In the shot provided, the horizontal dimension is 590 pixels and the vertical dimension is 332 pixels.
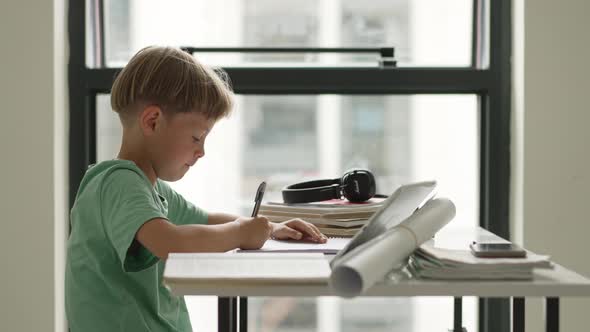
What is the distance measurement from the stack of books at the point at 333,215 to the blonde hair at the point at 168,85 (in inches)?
11.1

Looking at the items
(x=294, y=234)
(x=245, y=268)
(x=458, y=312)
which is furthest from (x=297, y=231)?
(x=458, y=312)

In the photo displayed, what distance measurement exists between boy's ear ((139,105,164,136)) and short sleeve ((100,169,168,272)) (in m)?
0.13

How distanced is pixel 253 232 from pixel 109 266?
0.26 m

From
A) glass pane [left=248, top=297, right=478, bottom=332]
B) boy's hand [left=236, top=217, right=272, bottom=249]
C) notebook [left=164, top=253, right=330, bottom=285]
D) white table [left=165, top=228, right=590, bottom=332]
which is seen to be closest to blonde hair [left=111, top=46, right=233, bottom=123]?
boy's hand [left=236, top=217, right=272, bottom=249]

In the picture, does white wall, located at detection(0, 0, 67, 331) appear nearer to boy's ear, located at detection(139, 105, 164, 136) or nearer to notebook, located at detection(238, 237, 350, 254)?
boy's ear, located at detection(139, 105, 164, 136)

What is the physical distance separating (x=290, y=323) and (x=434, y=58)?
887 mm

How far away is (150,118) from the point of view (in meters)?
1.35

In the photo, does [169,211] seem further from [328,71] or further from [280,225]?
[328,71]

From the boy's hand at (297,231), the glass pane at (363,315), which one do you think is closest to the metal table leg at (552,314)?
the boy's hand at (297,231)

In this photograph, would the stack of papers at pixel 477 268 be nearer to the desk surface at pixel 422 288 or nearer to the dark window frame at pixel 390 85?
the desk surface at pixel 422 288

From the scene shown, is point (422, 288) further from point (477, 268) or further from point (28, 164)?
point (28, 164)

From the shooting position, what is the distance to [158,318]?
1.33 meters

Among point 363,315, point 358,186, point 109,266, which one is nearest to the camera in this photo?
point 109,266

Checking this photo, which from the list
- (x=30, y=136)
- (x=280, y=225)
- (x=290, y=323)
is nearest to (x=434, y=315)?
(x=290, y=323)
